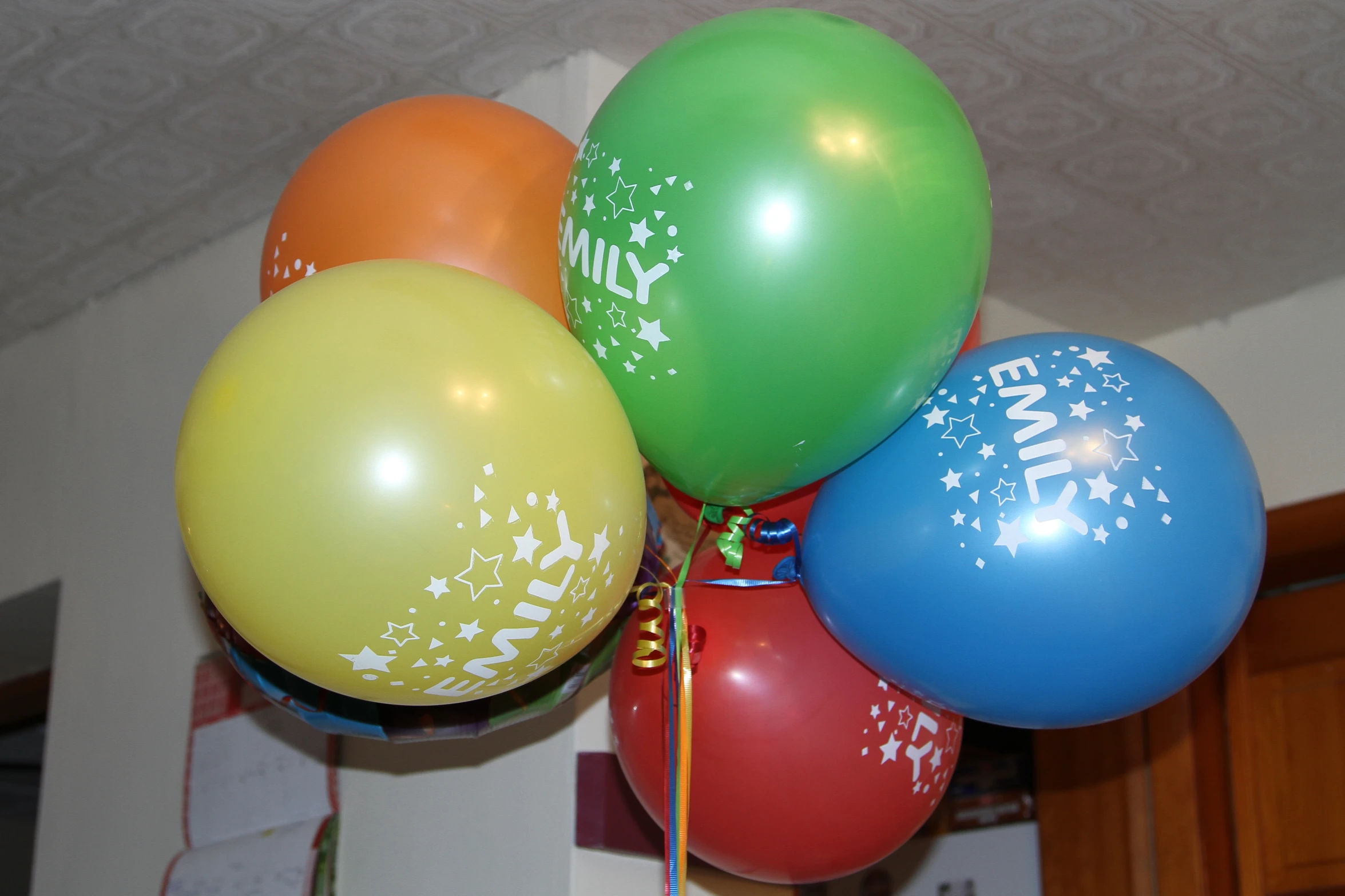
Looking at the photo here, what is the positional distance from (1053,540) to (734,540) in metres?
0.29

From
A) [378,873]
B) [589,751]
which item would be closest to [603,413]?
[589,751]

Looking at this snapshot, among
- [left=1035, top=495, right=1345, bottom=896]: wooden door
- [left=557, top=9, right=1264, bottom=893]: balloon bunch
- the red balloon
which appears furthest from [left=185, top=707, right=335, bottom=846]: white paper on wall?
[left=1035, top=495, right=1345, bottom=896]: wooden door

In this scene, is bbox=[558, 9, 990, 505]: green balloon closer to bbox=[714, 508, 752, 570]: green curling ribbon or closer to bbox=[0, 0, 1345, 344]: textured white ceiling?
bbox=[714, 508, 752, 570]: green curling ribbon

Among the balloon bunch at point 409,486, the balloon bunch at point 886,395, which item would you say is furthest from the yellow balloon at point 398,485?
the balloon bunch at point 886,395

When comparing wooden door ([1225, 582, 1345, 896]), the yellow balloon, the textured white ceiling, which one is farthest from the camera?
wooden door ([1225, 582, 1345, 896])

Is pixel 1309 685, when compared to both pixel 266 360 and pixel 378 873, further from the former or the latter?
pixel 266 360

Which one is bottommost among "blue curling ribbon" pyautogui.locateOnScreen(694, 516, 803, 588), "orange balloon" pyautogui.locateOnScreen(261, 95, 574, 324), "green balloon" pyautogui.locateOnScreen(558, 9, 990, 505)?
"blue curling ribbon" pyautogui.locateOnScreen(694, 516, 803, 588)

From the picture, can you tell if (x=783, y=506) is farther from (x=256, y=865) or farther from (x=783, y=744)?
(x=256, y=865)

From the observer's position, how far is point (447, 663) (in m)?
0.88

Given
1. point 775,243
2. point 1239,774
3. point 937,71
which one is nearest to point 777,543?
point 775,243

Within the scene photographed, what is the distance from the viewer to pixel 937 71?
5.55ft

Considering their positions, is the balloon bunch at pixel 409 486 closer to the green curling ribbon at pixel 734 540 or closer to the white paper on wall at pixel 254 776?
the green curling ribbon at pixel 734 540

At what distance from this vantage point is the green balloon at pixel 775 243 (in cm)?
91

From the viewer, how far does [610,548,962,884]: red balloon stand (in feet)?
3.61
